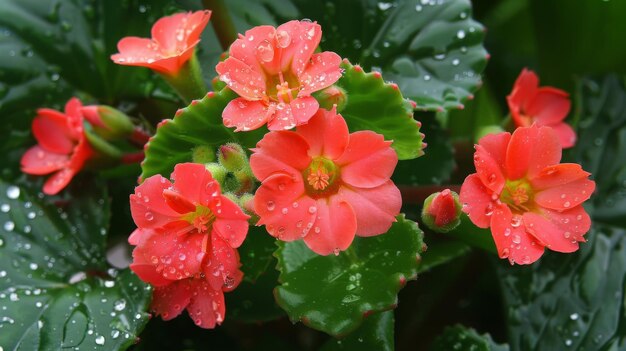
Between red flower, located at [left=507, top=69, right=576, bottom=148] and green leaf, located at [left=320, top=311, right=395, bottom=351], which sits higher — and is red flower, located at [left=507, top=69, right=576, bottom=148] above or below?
above

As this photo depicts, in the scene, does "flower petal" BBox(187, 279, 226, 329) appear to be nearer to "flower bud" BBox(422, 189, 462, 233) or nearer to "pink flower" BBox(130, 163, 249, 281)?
"pink flower" BBox(130, 163, 249, 281)

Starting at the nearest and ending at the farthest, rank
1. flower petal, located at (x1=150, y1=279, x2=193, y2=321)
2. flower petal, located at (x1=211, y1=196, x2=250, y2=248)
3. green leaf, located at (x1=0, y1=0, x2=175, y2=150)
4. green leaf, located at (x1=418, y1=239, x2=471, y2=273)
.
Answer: flower petal, located at (x1=211, y1=196, x2=250, y2=248) < flower petal, located at (x1=150, y1=279, x2=193, y2=321) < green leaf, located at (x1=418, y1=239, x2=471, y2=273) < green leaf, located at (x1=0, y1=0, x2=175, y2=150)

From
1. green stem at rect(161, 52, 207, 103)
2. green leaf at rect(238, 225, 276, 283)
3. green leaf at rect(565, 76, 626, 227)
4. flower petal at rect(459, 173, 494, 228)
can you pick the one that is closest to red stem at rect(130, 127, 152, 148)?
green stem at rect(161, 52, 207, 103)

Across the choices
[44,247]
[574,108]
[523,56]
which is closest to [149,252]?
[44,247]

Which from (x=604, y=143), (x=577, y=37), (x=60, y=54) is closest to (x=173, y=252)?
(x=60, y=54)

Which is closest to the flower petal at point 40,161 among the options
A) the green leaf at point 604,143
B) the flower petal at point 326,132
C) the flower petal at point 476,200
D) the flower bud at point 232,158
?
the flower bud at point 232,158

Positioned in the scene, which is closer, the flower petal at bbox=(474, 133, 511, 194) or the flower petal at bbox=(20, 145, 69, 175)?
the flower petal at bbox=(474, 133, 511, 194)

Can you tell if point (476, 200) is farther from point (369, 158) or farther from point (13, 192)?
point (13, 192)
